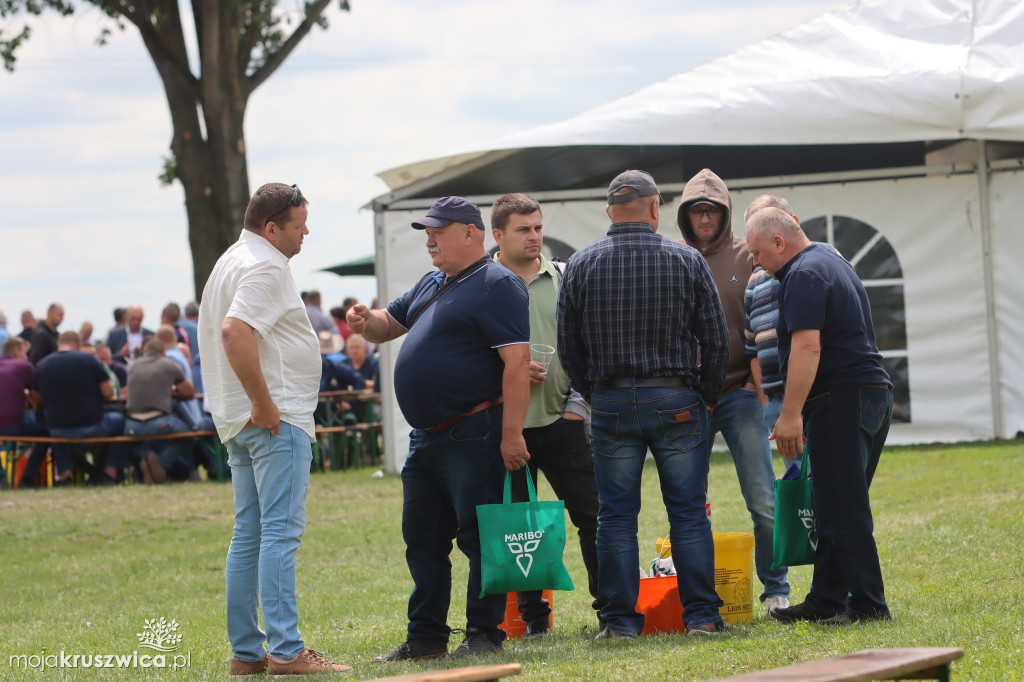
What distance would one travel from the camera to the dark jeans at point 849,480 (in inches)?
183

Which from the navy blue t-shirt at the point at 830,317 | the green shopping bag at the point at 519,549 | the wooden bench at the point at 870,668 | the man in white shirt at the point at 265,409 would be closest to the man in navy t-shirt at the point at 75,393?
the man in white shirt at the point at 265,409

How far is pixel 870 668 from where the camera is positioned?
2.96 meters

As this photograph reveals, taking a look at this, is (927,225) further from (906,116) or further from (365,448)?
(365,448)

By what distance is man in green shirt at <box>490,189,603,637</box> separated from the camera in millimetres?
5445

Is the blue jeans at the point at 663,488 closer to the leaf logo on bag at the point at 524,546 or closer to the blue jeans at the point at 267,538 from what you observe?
the leaf logo on bag at the point at 524,546

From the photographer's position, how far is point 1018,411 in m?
11.8

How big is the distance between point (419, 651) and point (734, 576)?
1439 mm

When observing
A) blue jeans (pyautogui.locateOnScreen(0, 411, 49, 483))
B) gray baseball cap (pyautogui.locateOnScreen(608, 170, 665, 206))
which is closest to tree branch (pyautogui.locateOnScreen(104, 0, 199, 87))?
blue jeans (pyautogui.locateOnScreen(0, 411, 49, 483))

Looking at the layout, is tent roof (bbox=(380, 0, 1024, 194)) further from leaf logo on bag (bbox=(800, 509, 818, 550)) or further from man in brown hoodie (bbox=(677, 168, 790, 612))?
leaf logo on bag (bbox=(800, 509, 818, 550))

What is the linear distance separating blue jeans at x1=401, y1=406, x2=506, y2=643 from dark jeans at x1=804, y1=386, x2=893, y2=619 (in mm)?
1327

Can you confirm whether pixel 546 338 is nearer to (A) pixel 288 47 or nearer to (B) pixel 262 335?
(B) pixel 262 335

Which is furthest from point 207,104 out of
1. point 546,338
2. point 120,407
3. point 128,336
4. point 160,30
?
point 546,338

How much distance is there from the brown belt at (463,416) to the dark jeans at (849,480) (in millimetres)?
1319

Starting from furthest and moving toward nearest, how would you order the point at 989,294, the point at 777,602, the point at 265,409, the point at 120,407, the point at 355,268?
the point at 355,268 → the point at 120,407 → the point at 989,294 → the point at 777,602 → the point at 265,409
